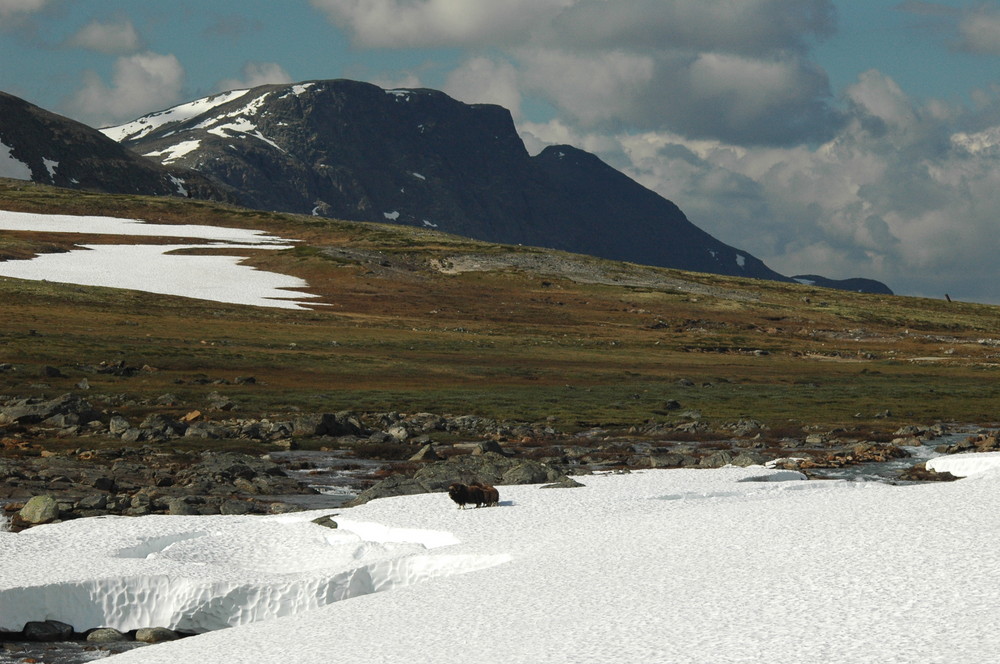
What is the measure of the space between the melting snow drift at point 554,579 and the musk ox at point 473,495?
1.30 feet

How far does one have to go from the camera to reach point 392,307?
336 ft

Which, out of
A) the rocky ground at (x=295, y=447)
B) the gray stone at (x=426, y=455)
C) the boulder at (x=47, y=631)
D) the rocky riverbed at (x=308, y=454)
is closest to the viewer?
the boulder at (x=47, y=631)

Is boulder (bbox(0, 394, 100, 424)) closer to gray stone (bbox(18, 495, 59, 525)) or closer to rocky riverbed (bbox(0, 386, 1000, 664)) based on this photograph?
rocky riverbed (bbox(0, 386, 1000, 664))

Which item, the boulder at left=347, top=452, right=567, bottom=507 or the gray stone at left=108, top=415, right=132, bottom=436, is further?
the gray stone at left=108, top=415, right=132, bottom=436

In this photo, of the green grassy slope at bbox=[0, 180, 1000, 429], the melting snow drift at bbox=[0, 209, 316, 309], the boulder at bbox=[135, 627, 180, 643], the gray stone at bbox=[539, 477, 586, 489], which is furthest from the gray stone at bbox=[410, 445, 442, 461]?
the melting snow drift at bbox=[0, 209, 316, 309]

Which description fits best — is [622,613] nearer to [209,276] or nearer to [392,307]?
[392,307]

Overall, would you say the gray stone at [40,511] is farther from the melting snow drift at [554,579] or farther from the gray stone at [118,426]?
the gray stone at [118,426]

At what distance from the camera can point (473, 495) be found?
2450 centimetres

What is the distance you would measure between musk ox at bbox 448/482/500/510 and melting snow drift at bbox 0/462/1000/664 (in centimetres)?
40

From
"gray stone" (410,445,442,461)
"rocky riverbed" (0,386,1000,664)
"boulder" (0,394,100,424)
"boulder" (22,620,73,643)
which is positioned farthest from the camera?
"boulder" (0,394,100,424)

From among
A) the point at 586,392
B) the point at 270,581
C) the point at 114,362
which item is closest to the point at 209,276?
the point at 114,362

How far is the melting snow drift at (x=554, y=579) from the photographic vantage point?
13625 millimetres

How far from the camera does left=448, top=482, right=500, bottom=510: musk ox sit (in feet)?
79.9

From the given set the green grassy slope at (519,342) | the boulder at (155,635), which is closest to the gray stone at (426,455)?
the green grassy slope at (519,342)
